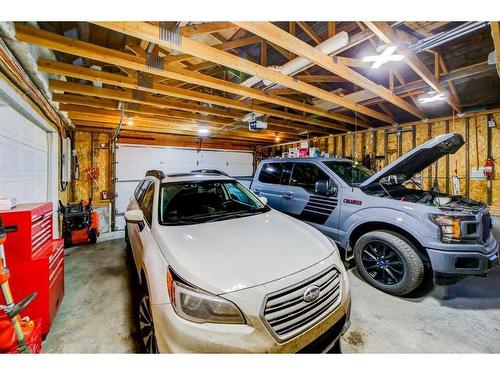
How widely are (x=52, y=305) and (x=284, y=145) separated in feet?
30.9

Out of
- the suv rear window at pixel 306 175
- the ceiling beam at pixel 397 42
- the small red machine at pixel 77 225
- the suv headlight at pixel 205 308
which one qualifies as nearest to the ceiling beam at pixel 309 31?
the ceiling beam at pixel 397 42

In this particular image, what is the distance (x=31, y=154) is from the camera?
11.6 feet

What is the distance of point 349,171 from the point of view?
13.1 feet

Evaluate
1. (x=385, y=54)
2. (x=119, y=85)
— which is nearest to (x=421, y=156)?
(x=385, y=54)

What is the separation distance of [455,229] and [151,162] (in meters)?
8.46

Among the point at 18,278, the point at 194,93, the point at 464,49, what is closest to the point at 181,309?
the point at 18,278

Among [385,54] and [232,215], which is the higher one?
[385,54]

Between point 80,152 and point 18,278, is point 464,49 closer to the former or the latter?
point 18,278

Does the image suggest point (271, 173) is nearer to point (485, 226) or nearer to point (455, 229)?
point (455, 229)

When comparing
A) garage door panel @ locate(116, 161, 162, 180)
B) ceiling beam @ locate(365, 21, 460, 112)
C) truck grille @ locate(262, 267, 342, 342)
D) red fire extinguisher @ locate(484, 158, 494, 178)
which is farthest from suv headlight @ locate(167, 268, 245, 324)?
garage door panel @ locate(116, 161, 162, 180)

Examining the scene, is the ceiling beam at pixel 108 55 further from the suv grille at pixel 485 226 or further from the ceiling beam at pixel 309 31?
the suv grille at pixel 485 226

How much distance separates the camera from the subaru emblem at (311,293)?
4.94 feet

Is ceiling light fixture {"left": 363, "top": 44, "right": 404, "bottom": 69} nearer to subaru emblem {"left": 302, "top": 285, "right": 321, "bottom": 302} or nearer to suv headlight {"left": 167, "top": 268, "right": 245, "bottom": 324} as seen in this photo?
subaru emblem {"left": 302, "top": 285, "right": 321, "bottom": 302}

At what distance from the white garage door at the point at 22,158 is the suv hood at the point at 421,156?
15.6 ft
